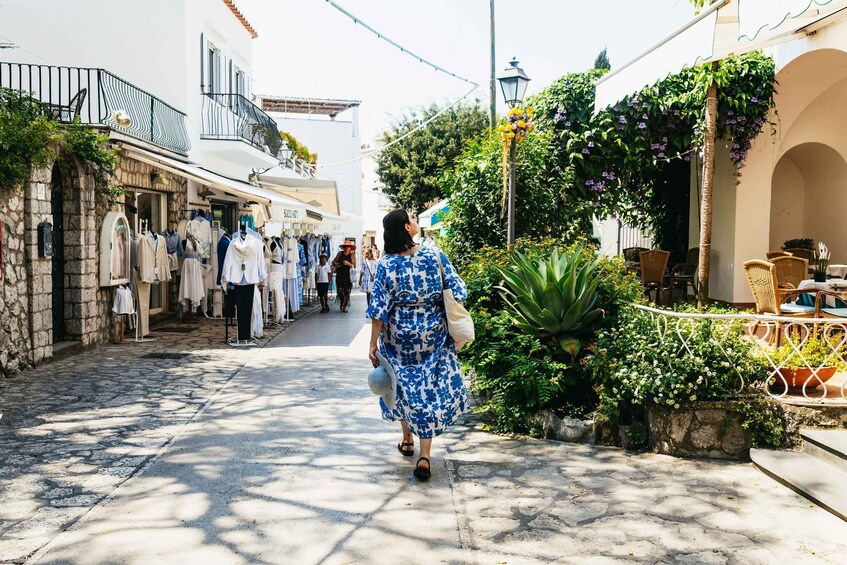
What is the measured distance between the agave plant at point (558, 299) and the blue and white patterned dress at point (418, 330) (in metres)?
1.49

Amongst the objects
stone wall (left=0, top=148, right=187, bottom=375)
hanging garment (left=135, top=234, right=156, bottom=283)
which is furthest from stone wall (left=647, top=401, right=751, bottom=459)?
hanging garment (left=135, top=234, right=156, bottom=283)

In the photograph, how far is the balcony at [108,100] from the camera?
13.3m

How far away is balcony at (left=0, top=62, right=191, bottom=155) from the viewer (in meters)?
13.3

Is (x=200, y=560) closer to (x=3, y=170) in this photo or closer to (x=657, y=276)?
(x=3, y=170)

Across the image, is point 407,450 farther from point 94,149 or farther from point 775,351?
point 94,149

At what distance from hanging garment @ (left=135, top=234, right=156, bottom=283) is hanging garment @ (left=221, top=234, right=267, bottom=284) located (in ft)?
4.84

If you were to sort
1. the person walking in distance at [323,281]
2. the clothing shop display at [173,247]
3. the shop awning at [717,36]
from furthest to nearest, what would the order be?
the person walking in distance at [323,281] → the clothing shop display at [173,247] → the shop awning at [717,36]

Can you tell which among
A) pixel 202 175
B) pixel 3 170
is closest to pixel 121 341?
pixel 202 175

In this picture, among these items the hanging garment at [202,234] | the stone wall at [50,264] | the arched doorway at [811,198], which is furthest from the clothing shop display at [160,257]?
the arched doorway at [811,198]

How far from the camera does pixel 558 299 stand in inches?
262

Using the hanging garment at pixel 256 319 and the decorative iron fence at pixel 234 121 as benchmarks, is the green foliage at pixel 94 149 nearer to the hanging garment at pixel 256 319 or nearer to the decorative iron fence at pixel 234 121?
the hanging garment at pixel 256 319

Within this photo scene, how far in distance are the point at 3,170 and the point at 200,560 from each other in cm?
680

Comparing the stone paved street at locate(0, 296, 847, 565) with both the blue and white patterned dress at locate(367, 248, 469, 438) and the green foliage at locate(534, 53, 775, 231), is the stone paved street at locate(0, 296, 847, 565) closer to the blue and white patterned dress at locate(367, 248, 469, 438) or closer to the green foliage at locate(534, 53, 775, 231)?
the blue and white patterned dress at locate(367, 248, 469, 438)

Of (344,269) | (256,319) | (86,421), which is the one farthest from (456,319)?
(344,269)
